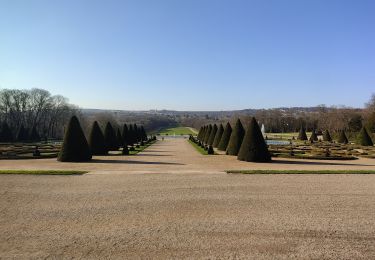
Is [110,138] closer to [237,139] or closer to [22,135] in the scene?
Result: [237,139]

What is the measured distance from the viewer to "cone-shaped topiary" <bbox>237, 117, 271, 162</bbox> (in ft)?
85.9

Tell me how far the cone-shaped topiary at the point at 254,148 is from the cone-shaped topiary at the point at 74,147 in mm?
11337

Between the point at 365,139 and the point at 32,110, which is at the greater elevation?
the point at 32,110

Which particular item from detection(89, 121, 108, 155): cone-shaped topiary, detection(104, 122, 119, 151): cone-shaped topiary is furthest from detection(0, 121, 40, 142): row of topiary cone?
detection(89, 121, 108, 155): cone-shaped topiary

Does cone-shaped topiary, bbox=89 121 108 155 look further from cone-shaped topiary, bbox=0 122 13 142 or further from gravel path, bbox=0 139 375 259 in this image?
cone-shaped topiary, bbox=0 122 13 142

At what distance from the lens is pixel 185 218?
34.5 feet

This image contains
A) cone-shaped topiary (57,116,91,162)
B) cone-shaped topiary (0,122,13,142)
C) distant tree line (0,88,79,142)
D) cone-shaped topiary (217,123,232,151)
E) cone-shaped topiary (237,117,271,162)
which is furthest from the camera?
distant tree line (0,88,79,142)

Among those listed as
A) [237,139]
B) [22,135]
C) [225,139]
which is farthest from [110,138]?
[22,135]

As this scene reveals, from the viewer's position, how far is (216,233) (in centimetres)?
923

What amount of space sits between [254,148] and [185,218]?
16.5 meters

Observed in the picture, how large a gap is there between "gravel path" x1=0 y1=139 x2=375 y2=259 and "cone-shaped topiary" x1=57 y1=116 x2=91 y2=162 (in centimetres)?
843

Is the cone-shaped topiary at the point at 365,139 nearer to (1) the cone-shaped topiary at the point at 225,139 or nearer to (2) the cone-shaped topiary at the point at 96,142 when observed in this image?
(1) the cone-shaped topiary at the point at 225,139

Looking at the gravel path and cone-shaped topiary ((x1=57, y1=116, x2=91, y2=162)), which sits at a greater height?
cone-shaped topiary ((x1=57, y1=116, x2=91, y2=162))

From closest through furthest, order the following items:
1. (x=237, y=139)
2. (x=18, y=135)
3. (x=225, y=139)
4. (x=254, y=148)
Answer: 1. (x=254, y=148)
2. (x=237, y=139)
3. (x=225, y=139)
4. (x=18, y=135)
